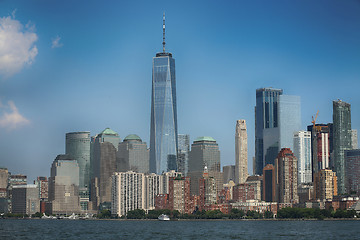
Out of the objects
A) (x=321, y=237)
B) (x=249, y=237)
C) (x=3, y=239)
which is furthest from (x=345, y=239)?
(x=3, y=239)

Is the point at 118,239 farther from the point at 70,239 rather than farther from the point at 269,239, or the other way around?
the point at 269,239

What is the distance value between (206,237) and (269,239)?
39.9 feet

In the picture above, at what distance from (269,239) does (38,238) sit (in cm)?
4164

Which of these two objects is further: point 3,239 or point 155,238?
point 155,238

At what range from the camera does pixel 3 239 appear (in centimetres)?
12288

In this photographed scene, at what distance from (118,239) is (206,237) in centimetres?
1665

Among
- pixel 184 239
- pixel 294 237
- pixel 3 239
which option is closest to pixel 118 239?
pixel 184 239

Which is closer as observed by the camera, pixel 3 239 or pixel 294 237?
pixel 3 239

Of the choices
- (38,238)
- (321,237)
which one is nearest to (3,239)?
(38,238)

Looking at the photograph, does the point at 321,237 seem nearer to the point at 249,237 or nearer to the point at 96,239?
the point at 249,237

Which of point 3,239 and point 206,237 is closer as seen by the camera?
point 3,239

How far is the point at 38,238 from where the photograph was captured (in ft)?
428

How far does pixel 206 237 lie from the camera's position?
133250 mm

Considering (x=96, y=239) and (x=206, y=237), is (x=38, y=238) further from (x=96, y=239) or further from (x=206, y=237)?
(x=206, y=237)
